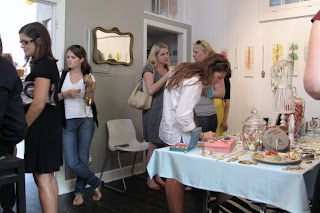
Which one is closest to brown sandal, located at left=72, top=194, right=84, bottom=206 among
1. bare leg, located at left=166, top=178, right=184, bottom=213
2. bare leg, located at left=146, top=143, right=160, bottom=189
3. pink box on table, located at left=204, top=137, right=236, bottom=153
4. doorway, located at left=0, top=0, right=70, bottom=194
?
doorway, located at left=0, top=0, right=70, bottom=194

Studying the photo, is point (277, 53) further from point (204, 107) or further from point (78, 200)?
point (78, 200)

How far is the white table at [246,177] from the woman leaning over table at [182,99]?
0.22m

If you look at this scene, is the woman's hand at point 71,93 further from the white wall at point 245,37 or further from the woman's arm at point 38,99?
the white wall at point 245,37

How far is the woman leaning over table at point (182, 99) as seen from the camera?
75.9 inches

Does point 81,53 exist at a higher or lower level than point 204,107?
higher

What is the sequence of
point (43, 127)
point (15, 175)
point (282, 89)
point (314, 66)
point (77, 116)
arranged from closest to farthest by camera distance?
point (314, 66)
point (15, 175)
point (43, 127)
point (282, 89)
point (77, 116)

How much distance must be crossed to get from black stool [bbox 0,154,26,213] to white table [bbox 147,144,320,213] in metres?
0.75

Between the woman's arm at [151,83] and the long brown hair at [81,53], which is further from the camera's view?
the woman's arm at [151,83]

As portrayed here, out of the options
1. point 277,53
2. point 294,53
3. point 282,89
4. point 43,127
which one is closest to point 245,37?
point 277,53

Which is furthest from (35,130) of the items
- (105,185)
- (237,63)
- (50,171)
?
(237,63)

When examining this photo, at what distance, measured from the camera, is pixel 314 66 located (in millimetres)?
957

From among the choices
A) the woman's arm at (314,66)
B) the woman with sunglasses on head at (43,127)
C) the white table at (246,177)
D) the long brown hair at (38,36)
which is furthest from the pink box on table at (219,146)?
the long brown hair at (38,36)

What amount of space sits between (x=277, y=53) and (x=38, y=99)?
305 cm

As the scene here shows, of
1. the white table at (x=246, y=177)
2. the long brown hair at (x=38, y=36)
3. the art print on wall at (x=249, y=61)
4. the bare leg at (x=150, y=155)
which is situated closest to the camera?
the white table at (x=246, y=177)
